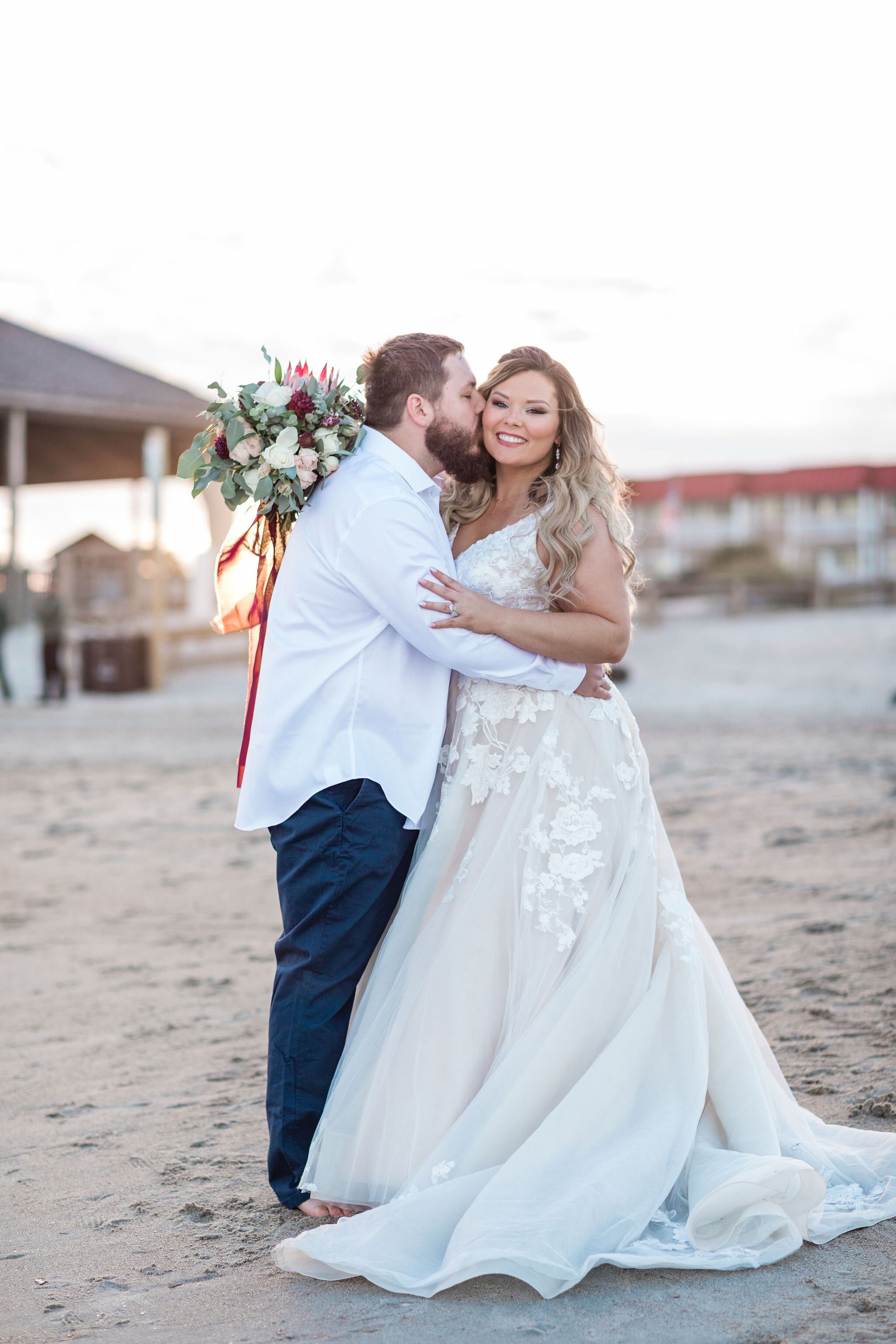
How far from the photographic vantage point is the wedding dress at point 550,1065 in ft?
8.71

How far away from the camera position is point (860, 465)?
51188 millimetres

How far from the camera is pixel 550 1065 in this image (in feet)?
9.34

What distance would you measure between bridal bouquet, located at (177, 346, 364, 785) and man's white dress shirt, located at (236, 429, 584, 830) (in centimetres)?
8

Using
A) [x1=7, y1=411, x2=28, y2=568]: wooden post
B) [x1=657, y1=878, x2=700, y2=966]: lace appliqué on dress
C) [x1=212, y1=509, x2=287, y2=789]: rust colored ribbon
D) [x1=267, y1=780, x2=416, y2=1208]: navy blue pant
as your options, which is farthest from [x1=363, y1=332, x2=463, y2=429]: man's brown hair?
[x1=7, y1=411, x2=28, y2=568]: wooden post

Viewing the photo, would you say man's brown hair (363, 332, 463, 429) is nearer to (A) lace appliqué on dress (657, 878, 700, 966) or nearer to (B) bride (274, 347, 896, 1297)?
(B) bride (274, 347, 896, 1297)

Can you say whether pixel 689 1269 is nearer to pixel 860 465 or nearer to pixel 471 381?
pixel 471 381

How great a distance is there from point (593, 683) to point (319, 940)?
927 mm

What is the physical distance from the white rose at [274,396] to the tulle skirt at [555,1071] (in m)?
0.87

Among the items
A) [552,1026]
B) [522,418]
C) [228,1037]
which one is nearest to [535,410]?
[522,418]

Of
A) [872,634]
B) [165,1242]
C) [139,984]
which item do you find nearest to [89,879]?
[139,984]

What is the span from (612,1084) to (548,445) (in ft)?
5.28

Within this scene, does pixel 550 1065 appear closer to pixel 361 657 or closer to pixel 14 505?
pixel 361 657

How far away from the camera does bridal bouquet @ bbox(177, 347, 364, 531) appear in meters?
3.00

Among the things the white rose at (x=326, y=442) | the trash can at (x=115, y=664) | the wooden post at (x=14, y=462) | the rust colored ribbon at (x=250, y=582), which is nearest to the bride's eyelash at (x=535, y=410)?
the white rose at (x=326, y=442)
